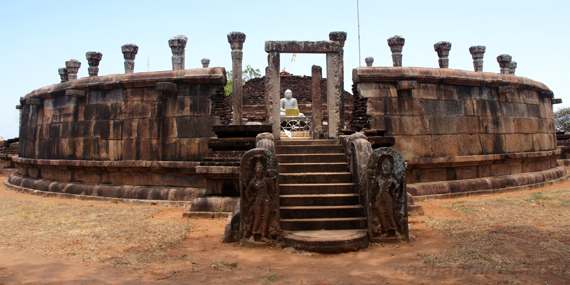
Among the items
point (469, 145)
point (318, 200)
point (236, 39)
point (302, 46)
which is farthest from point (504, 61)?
point (318, 200)

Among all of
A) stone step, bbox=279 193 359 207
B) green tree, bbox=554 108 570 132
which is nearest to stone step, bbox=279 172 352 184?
stone step, bbox=279 193 359 207

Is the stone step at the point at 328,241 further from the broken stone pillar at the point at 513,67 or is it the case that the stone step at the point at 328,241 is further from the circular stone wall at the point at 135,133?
the broken stone pillar at the point at 513,67

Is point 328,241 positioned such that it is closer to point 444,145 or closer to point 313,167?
point 313,167

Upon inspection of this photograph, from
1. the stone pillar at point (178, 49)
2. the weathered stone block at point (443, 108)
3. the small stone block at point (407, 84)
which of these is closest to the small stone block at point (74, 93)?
the stone pillar at point (178, 49)

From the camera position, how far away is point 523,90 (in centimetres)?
1201

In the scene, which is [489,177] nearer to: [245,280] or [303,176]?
[303,176]

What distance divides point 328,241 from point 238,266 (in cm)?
119

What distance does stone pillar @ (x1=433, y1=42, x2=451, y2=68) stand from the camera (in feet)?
36.2

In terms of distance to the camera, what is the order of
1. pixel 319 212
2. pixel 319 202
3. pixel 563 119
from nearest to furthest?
pixel 319 212 → pixel 319 202 → pixel 563 119

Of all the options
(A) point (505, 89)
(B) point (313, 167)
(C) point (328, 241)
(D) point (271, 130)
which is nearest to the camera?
(C) point (328, 241)

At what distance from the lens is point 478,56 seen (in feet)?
38.1

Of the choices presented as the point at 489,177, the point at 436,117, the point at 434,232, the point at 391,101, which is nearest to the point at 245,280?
the point at 434,232

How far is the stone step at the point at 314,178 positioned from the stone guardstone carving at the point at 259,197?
1.08 m

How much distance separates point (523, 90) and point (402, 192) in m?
8.63
